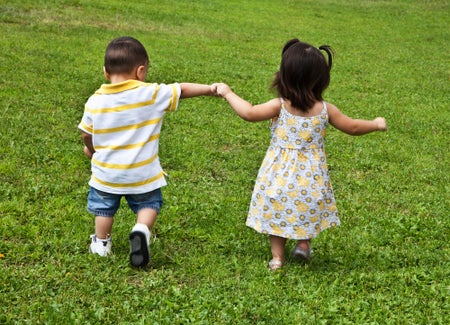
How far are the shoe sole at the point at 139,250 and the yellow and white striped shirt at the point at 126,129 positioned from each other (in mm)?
352

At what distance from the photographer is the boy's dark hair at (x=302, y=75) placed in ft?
14.4

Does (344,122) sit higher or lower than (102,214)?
higher

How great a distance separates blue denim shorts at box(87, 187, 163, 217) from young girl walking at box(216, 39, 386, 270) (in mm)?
755

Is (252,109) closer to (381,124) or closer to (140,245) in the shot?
(381,124)

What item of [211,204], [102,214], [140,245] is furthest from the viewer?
[211,204]

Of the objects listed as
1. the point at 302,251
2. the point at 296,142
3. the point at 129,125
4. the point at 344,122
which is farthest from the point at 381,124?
the point at 129,125

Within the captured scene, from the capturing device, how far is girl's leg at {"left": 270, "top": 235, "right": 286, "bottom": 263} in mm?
4773

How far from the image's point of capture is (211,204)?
20.2ft

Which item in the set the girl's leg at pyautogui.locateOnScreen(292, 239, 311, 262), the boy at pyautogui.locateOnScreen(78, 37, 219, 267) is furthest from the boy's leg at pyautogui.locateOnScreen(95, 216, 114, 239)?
the girl's leg at pyautogui.locateOnScreen(292, 239, 311, 262)

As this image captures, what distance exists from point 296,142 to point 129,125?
116 cm

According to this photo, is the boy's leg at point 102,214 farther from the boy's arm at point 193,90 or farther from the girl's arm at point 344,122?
the girl's arm at point 344,122

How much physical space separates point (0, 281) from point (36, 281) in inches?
9.0

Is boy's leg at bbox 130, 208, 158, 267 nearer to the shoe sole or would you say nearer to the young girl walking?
the shoe sole

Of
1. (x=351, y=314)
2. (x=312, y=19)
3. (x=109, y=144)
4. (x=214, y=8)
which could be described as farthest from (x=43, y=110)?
(x=312, y=19)
